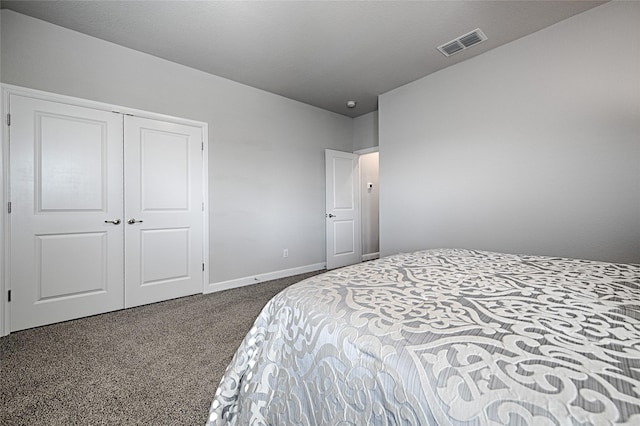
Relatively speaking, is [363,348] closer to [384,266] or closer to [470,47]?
[384,266]

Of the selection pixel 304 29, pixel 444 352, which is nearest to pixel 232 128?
pixel 304 29

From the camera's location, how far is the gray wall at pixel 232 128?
7.96 feet

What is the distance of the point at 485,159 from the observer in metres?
2.92

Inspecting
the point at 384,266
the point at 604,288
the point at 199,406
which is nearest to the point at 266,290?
the point at 199,406

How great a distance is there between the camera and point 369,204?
5.49 metres

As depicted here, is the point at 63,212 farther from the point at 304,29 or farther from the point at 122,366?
the point at 304,29

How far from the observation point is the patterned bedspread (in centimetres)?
48

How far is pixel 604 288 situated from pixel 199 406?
185 centimetres

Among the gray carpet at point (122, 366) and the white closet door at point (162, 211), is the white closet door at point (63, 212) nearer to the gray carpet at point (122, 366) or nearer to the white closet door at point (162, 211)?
the white closet door at point (162, 211)

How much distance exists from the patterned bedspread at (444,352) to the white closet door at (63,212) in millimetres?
2423

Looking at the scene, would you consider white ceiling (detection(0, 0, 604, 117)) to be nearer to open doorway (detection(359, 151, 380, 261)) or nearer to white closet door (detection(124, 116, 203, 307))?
white closet door (detection(124, 116, 203, 307))

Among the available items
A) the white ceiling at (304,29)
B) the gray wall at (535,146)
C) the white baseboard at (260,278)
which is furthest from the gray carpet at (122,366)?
the white ceiling at (304,29)

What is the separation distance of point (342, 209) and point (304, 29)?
2.82 meters

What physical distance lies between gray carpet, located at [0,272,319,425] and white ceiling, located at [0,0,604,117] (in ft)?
8.74
